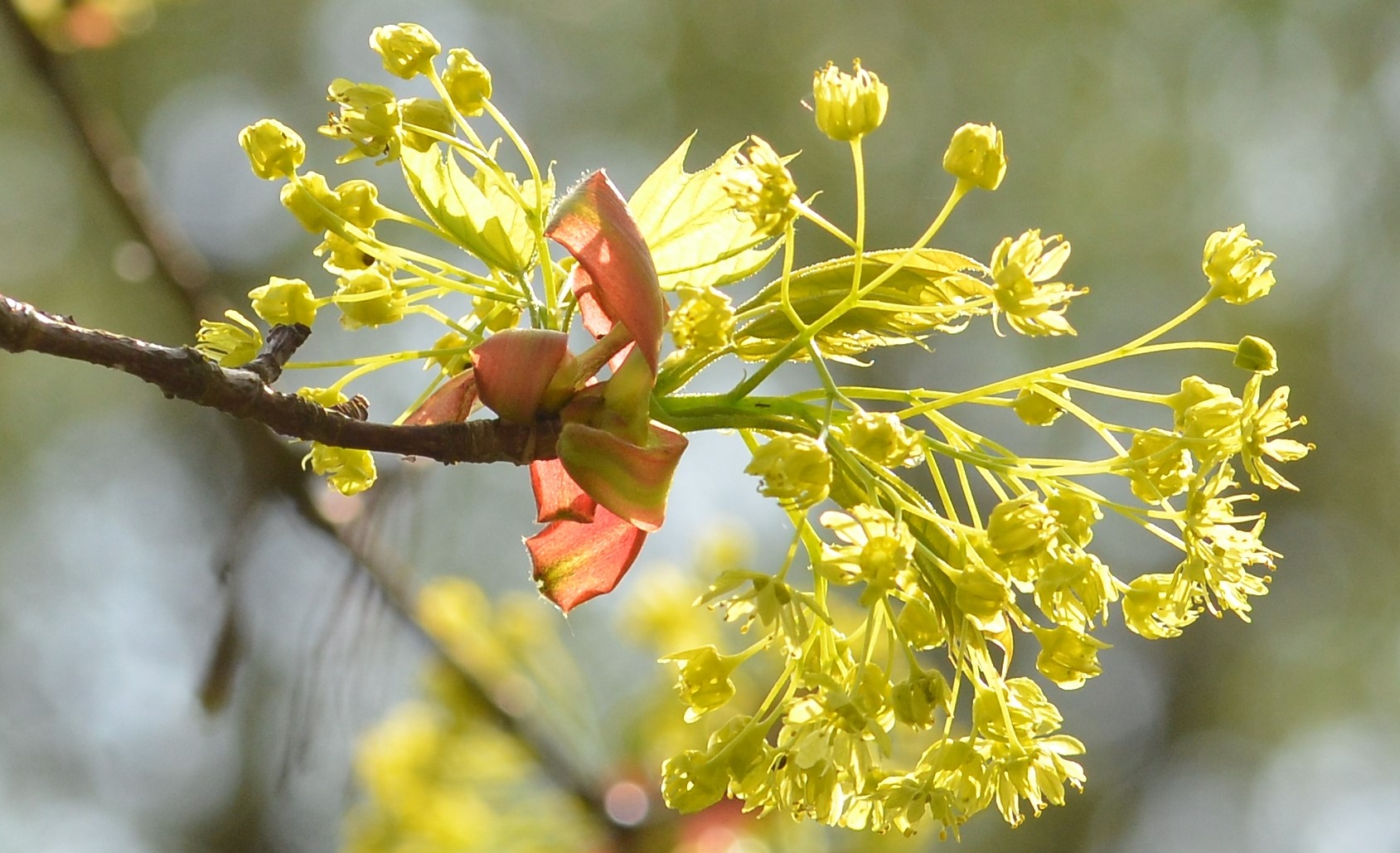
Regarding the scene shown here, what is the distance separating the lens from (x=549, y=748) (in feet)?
7.72

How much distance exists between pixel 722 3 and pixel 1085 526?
4842 mm

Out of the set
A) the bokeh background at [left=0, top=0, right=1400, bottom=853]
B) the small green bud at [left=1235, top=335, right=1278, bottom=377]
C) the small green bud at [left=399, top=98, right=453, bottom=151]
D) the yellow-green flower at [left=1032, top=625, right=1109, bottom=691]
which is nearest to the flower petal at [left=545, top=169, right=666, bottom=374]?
the small green bud at [left=399, top=98, right=453, bottom=151]

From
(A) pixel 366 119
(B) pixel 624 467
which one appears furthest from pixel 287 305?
(B) pixel 624 467

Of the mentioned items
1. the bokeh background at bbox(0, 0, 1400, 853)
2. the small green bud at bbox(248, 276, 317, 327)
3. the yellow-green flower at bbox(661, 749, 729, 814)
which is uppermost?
the small green bud at bbox(248, 276, 317, 327)

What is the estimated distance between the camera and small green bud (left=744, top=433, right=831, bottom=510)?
88 centimetres

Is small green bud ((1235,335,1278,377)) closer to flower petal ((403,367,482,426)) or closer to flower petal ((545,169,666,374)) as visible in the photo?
flower petal ((545,169,666,374))

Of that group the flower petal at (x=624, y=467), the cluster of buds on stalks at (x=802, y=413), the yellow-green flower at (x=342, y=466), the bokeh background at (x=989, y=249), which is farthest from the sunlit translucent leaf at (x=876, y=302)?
the bokeh background at (x=989, y=249)

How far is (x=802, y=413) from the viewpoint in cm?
99

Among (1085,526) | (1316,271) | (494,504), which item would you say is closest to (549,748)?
(1085,526)

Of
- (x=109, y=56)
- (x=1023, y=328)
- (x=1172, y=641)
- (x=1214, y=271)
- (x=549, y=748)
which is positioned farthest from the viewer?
(x=1172, y=641)

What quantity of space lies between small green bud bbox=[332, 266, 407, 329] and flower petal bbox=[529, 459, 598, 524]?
169mm

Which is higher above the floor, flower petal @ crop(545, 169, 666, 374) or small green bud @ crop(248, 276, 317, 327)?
small green bud @ crop(248, 276, 317, 327)

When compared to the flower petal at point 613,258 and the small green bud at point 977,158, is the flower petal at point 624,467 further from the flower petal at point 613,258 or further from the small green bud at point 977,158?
the small green bud at point 977,158

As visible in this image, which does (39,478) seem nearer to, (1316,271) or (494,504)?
(494,504)
